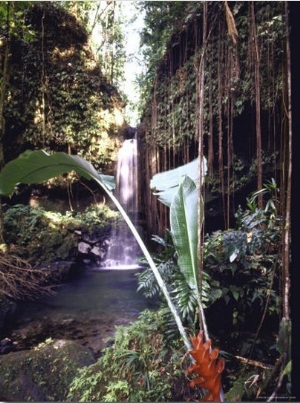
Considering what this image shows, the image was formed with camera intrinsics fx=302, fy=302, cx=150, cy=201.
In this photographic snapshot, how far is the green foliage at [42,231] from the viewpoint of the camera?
6.08 m

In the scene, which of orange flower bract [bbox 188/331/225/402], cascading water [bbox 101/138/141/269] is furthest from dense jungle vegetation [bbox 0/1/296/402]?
cascading water [bbox 101/138/141/269]

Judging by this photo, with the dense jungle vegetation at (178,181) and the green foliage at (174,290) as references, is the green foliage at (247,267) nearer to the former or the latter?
the dense jungle vegetation at (178,181)

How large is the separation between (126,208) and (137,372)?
21.3 ft

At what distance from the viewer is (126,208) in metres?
8.06

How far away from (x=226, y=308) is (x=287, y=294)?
1.13m

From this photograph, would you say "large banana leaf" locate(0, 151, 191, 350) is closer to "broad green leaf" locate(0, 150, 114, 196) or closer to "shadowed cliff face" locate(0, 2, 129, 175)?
"broad green leaf" locate(0, 150, 114, 196)

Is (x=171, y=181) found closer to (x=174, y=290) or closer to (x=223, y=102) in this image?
(x=174, y=290)

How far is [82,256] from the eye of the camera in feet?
21.8

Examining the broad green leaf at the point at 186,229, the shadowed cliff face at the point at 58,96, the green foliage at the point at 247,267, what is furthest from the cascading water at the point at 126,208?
the broad green leaf at the point at 186,229

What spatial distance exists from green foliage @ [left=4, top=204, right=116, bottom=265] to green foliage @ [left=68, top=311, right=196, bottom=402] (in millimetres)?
4396

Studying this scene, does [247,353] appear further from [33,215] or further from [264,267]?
[33,215]

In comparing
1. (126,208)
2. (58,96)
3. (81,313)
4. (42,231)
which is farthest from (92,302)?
(58,96)

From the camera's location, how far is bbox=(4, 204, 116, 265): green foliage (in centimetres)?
608

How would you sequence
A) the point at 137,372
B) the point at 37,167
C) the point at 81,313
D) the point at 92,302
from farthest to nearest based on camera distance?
the point at 92,302
the point at 81,313
the point at 137,372
the point at 37,167
